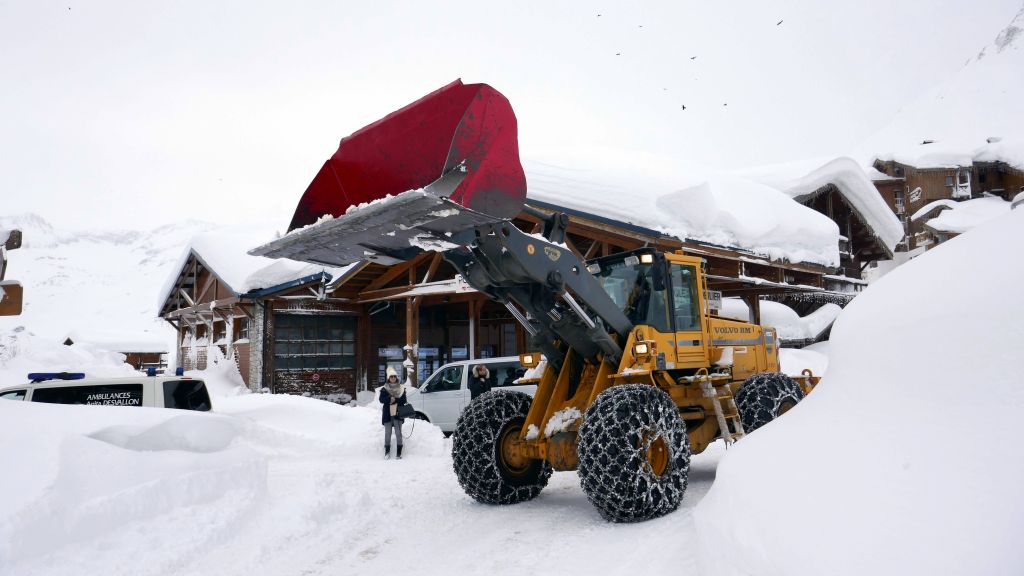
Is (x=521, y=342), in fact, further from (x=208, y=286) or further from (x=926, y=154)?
(x=926, y=154)

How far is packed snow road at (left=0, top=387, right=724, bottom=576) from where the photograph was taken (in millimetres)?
4422

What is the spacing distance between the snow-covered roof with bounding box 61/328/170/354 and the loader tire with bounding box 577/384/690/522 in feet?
164

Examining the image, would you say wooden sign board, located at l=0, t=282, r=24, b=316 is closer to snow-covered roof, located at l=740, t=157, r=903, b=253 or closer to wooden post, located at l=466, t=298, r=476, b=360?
wooden post, located at l=466, t=298, r=476, b=360

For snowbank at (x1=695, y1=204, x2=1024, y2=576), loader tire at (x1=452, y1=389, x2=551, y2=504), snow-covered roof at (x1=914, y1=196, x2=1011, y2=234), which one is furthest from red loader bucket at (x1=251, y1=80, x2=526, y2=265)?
snow-covered roof at (x1=914, y1=196, x2=1011, y2=234)

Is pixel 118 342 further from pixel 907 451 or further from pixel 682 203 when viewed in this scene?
pixel 907 451

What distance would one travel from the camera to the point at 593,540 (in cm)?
535

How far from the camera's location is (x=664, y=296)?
6965 millimetres

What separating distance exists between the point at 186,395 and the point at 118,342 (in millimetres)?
46766

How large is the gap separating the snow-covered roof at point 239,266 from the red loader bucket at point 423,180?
1028cm

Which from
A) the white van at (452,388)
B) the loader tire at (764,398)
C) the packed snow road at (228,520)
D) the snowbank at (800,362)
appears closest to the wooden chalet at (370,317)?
the snowbank at (800,362)

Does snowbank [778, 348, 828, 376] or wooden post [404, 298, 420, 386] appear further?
wooden post [404, 298, 420, 386]

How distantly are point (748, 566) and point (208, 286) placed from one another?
23684 millimetres

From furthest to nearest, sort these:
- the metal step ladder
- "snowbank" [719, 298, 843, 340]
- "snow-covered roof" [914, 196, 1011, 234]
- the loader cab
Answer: "snow-covered roof" [914, 196, 1011, 234]
"snowbank" [719, 298, 843, 340]
the loader cab
the metal step ladder

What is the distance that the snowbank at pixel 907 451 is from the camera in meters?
2.52
